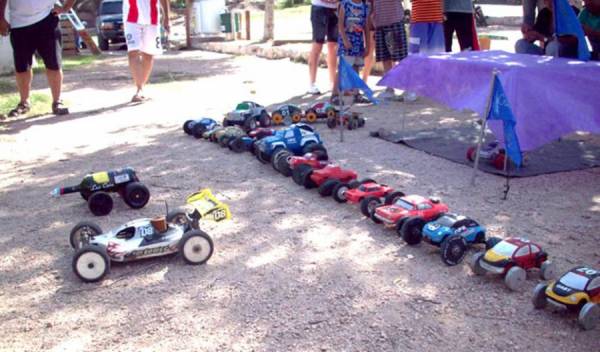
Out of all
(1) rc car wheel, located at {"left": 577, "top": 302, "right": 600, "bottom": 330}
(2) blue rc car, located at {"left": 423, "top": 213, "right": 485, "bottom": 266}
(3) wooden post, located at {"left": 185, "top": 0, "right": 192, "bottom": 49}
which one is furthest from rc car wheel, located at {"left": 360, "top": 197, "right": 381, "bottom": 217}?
(3) wooden post, located at {"left": 185, "top": 0, "right": 192, "bottom": 49}

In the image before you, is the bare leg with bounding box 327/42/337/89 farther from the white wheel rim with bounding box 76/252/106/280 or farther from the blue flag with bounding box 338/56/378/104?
the white wheel rim with bounding box 76/252/106/280

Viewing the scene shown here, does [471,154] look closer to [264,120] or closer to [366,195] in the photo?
[366,195]

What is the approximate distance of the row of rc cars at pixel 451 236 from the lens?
3.07 meters

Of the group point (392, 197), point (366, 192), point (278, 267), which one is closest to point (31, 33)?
point (366, 192)

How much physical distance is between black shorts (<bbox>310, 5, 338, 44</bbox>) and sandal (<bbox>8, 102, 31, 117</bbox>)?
13.8 ft

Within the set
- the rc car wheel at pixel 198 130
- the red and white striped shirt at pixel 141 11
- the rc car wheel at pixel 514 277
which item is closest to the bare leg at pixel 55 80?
the red and white striped shirt at pixel 141 11

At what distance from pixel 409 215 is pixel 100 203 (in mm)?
2239

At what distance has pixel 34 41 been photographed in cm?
824

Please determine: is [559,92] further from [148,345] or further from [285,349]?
[148,345]

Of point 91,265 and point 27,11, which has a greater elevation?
point 27,11

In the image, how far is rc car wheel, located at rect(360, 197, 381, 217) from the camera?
446 centimetres

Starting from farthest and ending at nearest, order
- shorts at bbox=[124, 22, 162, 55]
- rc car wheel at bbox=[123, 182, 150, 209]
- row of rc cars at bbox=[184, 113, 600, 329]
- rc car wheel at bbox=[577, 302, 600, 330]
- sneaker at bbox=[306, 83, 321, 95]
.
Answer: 1. sneaker at bbox=[306, 83, 321, 95]
2. shorts at bbox=[124, 22, 162, 55]
3. rc car wheel at bbox=[123, 182, 150, 209]
4. row of rc cars at bbox=[184, 113, 600, 329]
5. rc car wheel at bbox=[577, 302, 600, 330]

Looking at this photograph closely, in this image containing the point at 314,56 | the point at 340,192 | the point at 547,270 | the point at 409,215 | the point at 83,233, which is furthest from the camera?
the point at 314,56

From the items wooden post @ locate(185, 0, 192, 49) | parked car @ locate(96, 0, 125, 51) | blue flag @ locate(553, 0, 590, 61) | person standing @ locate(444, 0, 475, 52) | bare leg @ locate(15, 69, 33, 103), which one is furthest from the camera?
parked car @ locate(96, 0, 125, 51)
